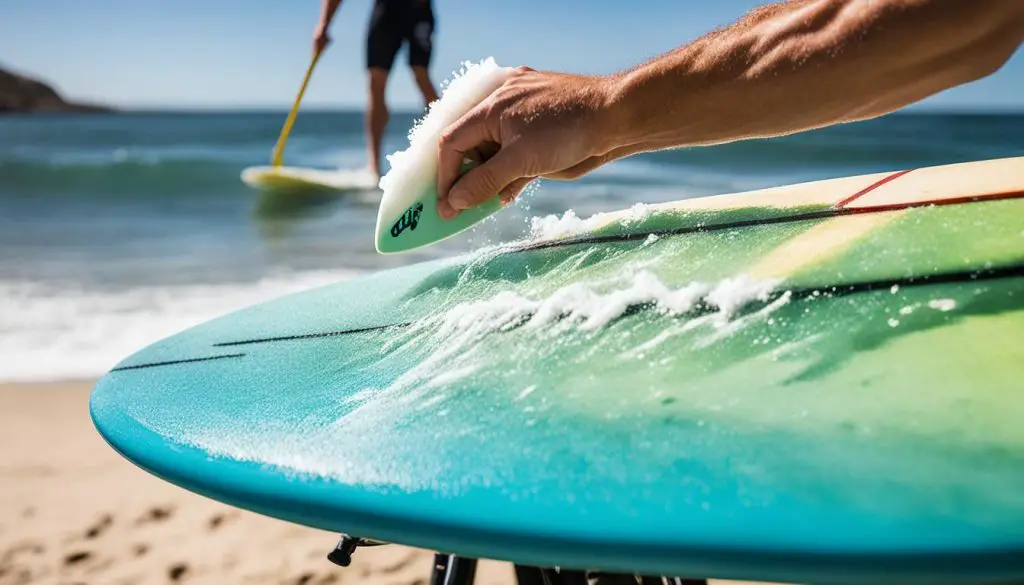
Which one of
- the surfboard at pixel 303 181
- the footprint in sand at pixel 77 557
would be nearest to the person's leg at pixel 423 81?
the surfboard at pixel 303 181

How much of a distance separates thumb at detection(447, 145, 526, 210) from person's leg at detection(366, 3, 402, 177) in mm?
5642

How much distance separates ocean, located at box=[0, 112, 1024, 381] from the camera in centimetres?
410

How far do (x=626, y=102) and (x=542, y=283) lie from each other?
0.27 meters

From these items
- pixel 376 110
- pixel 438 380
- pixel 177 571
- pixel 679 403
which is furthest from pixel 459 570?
pixel 376 110

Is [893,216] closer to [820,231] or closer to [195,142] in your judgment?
[820,231]

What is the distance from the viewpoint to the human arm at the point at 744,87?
0.80m

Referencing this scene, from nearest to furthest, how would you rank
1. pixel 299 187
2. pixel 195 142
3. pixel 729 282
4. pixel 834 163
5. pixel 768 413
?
1. pixel 768 413
2. pixel 729 282
3. pixel 299 187
4. pixel 834 163
5. pixel 195 142

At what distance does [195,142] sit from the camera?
2031 cm

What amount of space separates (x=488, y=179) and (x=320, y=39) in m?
5.11

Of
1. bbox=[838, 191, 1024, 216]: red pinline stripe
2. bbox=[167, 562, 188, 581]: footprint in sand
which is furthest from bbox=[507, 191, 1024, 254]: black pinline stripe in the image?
bbox=[167, 562, 188, 581]: footprint in sand

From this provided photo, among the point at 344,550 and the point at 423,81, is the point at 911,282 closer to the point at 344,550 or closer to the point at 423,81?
the point at 344,550

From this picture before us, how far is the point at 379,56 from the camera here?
22.0ft

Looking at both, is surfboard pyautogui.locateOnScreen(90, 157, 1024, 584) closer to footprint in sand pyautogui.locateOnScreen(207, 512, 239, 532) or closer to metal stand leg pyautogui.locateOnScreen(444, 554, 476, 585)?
metal stand leg pyautogui.locateOnScreen(444, 554, 476, 585)

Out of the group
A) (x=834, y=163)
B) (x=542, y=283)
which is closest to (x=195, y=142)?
(x=834, y=163)
